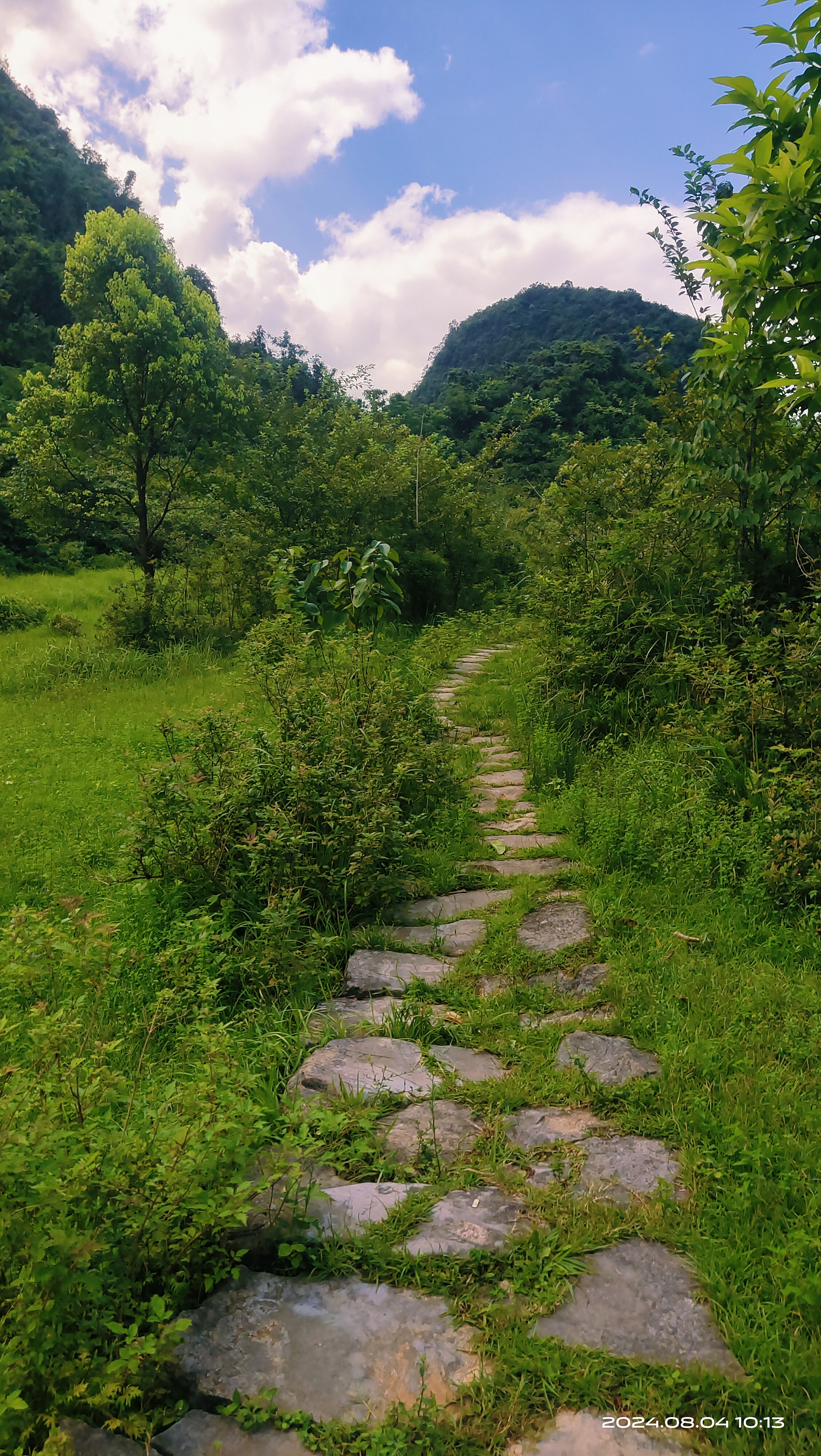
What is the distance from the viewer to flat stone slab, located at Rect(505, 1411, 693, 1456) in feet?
4.40

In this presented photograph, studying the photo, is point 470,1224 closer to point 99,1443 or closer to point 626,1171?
point 626,1171

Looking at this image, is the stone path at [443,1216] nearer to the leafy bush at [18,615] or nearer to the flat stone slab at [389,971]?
the flat stone slab at [389,971]

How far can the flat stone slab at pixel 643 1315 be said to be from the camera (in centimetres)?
149

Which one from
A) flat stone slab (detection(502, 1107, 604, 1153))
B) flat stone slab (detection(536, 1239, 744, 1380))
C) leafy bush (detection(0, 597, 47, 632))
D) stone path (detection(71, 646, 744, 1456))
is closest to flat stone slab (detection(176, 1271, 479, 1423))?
stone path (detection(71, 646, 744, 1456))

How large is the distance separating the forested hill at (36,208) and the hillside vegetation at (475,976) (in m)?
21.9

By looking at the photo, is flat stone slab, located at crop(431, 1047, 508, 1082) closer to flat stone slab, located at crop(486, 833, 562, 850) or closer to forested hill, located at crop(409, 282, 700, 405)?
flat stone slab, located at crop(486, 833, 562, 850)

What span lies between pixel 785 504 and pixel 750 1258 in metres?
4.40

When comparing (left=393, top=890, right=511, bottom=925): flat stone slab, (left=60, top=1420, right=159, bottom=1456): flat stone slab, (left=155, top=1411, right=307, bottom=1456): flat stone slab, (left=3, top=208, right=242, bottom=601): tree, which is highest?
(left=3, top=208, right=242, bottom=601): tree

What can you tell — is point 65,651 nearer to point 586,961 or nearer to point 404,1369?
point 586,961

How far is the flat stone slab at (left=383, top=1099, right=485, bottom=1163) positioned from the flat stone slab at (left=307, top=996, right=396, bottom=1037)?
437 mm

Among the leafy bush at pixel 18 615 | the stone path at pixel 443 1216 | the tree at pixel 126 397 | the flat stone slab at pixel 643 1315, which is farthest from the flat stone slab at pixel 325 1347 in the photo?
the leafy bush at pixel 18 615

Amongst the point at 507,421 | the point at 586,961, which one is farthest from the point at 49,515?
the point at 507,421

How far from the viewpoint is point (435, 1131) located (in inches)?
83.4

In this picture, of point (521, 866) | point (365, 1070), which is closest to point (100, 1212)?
point (365, 1070)
